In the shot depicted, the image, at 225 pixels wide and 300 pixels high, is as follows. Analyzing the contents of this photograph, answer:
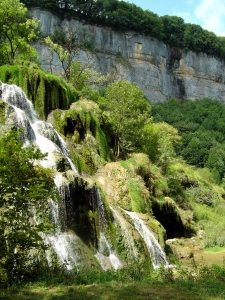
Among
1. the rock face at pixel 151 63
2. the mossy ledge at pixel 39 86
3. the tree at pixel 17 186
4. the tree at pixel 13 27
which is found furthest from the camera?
the rock face at pixel 151 63

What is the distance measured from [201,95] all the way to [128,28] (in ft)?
75.9

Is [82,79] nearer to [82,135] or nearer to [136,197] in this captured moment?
[82,135]

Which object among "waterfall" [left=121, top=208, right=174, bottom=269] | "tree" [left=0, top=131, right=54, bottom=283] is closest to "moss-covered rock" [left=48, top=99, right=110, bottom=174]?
"waterfall" [left=121, top=208, right=174, bottom=269]

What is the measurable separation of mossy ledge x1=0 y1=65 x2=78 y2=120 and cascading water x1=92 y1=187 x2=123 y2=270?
9280 millimetres

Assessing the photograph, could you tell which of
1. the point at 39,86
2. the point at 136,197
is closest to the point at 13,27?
the point at 39,86

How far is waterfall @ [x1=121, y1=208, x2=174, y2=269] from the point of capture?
52.9 ft

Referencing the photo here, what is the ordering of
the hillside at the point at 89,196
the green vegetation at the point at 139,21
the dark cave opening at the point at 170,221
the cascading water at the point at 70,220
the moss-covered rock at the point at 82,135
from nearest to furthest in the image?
1. the hillside at the point at 89,196
2. the cascading water at the point at 70,220
3. the moss-covered rock at the point at 82,135
4. the dark cave opening at the point at 170,221
5. the green vegetation at the point at 139,21

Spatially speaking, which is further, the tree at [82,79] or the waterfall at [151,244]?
the tree at [82,79]

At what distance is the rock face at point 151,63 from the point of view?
72.8m

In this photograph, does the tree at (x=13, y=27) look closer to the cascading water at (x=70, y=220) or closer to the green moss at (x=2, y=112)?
the cascading water at (x=70, y=220)

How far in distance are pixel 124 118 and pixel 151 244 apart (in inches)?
560

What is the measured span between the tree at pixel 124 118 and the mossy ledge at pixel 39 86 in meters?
5.08

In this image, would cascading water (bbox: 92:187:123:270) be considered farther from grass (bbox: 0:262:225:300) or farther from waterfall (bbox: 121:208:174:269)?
grass (bbox: 0:262:225:300)

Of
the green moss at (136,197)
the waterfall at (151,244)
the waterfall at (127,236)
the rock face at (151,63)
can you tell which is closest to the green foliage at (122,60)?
the rock face at (151,63)
